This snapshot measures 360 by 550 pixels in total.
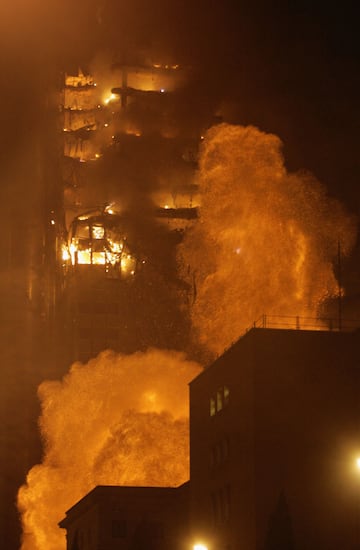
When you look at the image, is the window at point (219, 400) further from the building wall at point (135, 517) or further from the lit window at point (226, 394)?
the building wall at point (135, 517)

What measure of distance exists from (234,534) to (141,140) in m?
64.3

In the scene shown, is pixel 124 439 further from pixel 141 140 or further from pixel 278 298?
pixel 141 140

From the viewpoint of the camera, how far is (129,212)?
101m

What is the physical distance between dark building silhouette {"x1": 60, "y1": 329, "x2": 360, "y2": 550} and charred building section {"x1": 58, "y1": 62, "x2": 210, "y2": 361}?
46.6 meters

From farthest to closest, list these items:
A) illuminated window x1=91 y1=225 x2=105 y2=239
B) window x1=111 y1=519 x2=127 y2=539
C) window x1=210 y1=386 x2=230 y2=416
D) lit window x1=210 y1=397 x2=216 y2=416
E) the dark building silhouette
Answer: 1. illuminated window x1=91 y1=225 x2=105 y2=239
2. window x1=111 y1=519 x2=127 y2=539
3. lit window x1=210 y1=397 x2=216 y2=416
4. window x1=210 y1=386 x2=230 y2=416
5. the dark building silhouette

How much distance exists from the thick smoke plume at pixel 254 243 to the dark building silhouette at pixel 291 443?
10796 mm

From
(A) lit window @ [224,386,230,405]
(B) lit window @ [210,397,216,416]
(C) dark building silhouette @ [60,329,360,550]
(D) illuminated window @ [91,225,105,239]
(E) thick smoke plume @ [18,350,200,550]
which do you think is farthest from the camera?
(D) illuminated window @ [91,225,105,239]

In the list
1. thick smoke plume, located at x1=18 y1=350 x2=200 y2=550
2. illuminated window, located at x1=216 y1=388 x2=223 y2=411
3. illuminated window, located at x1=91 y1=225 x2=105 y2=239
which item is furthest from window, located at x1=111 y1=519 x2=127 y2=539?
illuminated window, located at x1=91 y1=225 x2=105 y2=239

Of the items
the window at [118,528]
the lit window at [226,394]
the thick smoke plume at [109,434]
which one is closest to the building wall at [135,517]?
the window at [118,528]

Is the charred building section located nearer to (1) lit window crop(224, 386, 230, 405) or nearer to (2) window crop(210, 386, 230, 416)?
(2) window crop(210, 386, 230, 416)

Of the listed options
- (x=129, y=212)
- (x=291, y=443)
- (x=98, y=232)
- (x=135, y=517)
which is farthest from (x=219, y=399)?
(x=98, y=232)

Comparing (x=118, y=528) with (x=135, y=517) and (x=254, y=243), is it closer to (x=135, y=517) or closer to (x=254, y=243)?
(x=135, y=517)

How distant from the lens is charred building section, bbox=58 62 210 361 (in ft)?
315

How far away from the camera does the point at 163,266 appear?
96875 mm
